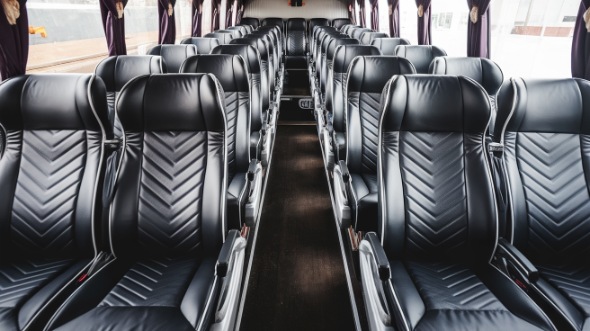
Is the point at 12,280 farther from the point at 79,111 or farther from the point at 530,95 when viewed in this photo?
the point at 530,95

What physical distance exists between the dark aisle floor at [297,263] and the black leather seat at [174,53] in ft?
5.33

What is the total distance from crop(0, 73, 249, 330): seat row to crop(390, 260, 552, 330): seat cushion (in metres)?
0.75

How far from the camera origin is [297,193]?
3.34 meters

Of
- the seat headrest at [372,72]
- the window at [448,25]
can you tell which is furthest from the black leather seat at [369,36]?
the seat headrest at [372,72]

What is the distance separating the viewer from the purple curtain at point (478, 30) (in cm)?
354

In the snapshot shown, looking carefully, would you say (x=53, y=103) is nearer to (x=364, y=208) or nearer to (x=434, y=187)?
(x=364, y=208)

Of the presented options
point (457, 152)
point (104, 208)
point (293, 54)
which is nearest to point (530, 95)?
point (457, 152)

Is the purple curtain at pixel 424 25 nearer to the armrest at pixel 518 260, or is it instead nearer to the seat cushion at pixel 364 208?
the seat cushion at pixel 364 208

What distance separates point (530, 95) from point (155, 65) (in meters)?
2.69

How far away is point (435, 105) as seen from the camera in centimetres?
157

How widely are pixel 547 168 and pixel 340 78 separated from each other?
1867 millimetres

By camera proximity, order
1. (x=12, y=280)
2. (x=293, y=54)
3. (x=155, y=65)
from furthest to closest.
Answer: (x=293, y=54) < (x=155, y=65) < (x=12, y=280)

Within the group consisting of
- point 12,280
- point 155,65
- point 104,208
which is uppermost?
point 155,65

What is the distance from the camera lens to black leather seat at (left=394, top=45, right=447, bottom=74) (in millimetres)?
3553
